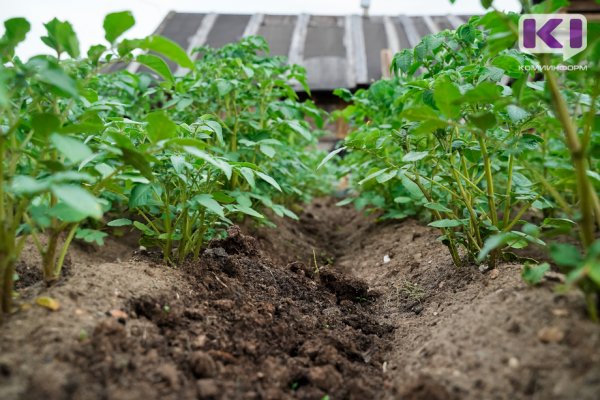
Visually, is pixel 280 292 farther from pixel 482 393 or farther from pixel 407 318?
pixel 482 393

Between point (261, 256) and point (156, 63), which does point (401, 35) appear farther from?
point (156, 63)

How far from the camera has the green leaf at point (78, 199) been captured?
871 millimetres

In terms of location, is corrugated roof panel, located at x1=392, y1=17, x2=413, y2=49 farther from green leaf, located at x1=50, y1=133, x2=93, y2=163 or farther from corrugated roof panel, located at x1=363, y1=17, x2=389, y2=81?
green leaf, located at x1=50, y1=133, x2=93, y2=163

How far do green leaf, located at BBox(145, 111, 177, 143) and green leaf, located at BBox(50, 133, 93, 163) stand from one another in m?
0.20

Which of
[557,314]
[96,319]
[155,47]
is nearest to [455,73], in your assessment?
[557,314]

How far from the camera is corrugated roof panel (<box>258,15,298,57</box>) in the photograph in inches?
240

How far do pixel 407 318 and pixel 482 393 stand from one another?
0.66 m

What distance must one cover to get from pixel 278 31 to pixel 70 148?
623 centimetres

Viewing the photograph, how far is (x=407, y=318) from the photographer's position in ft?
5.28

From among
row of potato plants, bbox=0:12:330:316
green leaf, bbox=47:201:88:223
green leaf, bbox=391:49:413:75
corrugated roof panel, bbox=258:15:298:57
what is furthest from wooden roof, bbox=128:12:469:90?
green leaf, bbox=47:201:88:223

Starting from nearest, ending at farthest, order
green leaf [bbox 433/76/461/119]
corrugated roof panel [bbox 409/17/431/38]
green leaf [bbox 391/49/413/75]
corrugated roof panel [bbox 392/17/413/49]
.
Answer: green leaf [bbox 433/76/461/119]
green leaf [bbox 391/49/413/75]
corrugated roof panel [bbox 392/17/413/49]
corrugated roof panel [bbox 409/17/431/38]

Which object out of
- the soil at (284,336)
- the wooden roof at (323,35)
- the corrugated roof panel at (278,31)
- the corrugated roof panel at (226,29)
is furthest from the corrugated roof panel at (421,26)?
the soil at (284,336)

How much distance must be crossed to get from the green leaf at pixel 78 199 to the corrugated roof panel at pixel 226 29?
5376mm

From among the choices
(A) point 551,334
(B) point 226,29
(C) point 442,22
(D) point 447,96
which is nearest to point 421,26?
(C) point 442,22
